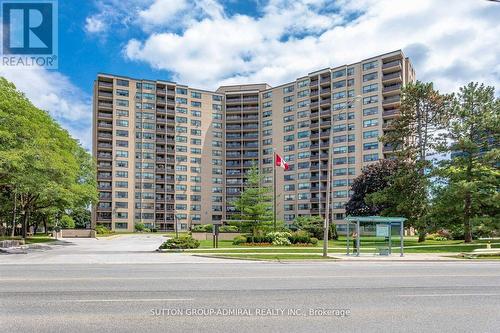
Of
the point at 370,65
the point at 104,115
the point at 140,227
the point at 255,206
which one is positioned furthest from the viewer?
the point at 104,115

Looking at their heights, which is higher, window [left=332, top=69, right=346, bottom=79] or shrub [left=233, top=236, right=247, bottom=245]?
window [left=332, top=69, right=346, bottom=79]

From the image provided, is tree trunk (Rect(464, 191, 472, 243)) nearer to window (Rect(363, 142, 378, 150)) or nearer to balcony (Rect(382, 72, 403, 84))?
window (Rect(363, 142, 378, 150))

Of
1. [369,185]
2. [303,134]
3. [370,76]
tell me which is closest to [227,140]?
[303,134]

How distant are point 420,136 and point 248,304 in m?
46.9

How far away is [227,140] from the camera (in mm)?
120375

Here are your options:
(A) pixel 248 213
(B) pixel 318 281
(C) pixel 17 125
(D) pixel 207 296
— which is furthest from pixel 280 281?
(C) pixel 17 125

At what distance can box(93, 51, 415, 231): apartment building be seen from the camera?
3826 inches

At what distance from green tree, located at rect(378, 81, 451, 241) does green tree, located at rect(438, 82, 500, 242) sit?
2.96m

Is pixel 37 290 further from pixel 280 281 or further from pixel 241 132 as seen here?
pixel 241 132

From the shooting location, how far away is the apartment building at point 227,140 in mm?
97188

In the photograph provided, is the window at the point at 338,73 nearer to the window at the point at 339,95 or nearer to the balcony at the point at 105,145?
the window at the point at 339,95

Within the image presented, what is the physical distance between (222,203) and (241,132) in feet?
66.2

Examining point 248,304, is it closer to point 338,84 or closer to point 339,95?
point 339,95

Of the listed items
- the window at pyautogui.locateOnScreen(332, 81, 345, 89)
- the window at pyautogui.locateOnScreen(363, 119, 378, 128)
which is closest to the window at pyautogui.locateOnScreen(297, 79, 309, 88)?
the window at pyautogui.locateOnScreen(332, 81, 345, 89)
